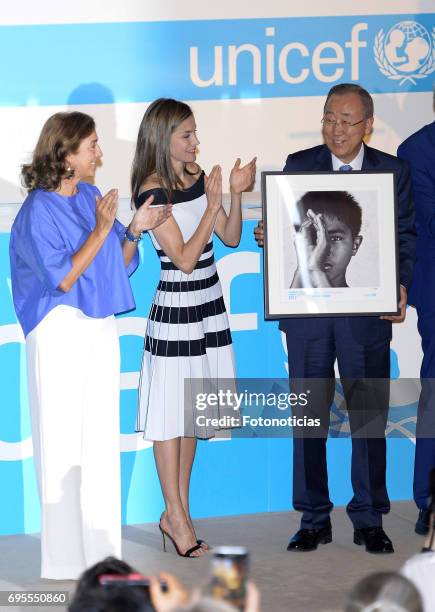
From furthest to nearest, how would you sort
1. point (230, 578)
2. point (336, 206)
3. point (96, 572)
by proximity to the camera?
point (336, 206) → point (96, 572) → point (230, 578)

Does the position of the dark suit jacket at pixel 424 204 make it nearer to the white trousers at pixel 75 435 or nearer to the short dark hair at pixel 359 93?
the short dark hair at pixel 359 93

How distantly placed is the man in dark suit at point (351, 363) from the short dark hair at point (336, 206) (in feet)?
0.44

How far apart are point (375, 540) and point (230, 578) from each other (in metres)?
3.20

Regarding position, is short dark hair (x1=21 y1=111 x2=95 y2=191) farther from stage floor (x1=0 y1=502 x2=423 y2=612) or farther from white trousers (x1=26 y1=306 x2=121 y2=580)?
stage floor (x1=0 y1=502 x2=423 y2=612)

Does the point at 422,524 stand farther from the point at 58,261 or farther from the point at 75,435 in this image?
the point at 58,261

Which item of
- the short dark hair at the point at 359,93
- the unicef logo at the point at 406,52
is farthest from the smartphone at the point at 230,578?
the unicef logo at the point at 406,52

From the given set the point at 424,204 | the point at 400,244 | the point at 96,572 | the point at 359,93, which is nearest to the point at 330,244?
the point at 400,244

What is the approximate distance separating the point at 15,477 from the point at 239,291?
1447 mm

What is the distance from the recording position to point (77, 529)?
183 inches

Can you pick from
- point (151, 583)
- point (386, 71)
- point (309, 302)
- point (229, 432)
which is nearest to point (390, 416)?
point (229, 432)

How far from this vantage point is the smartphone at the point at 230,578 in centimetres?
201

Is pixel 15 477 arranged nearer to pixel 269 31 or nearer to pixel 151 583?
pixel 269 31

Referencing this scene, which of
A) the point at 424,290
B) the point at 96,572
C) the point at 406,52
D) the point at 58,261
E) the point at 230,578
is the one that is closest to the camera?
the point at 230,578

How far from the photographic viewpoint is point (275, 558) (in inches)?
199
